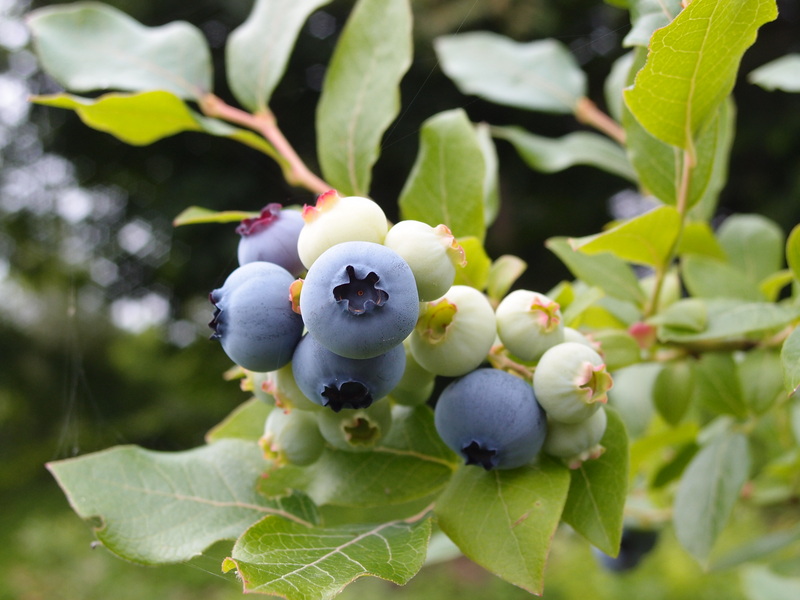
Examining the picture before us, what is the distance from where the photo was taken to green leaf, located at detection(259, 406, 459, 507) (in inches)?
23.5

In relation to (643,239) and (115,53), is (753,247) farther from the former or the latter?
(115,53)

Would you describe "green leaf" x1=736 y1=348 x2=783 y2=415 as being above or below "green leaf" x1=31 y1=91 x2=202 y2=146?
below

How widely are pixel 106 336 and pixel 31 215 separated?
1767mm

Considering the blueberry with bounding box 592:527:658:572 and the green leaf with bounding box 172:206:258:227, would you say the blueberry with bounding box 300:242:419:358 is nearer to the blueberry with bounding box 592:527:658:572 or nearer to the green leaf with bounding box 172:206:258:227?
the green leaf with bounding box 172:206:258:227

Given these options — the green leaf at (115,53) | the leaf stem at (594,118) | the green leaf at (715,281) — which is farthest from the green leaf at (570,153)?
the green leaf at (115,53)

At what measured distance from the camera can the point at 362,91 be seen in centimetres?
74

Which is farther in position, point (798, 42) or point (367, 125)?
point (798, 42)

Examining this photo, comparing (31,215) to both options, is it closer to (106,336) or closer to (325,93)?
(106,336)

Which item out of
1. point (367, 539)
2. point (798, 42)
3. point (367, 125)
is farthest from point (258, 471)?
point (798, 42)

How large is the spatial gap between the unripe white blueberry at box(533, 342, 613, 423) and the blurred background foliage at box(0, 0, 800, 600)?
4.15 meters

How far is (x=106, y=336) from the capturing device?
348 inches

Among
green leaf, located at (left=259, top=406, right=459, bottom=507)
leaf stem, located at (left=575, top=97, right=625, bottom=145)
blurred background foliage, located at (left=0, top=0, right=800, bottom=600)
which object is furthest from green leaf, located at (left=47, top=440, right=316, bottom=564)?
blurred background foliage, located at (left=0, top=0, right=800, bottom=600)

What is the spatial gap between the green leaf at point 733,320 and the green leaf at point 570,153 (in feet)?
1.38

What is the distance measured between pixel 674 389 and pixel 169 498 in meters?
0.57
